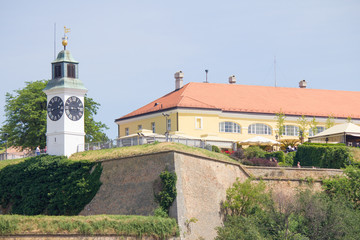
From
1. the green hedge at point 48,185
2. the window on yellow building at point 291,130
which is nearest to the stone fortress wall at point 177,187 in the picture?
the green hedge at point 48,185

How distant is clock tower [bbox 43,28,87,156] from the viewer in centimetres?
5325

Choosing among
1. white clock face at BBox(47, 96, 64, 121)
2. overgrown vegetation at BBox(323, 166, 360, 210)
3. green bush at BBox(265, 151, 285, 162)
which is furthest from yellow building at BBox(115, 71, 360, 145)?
overgrown vegetation at BBox(323, 166, 360, 210)

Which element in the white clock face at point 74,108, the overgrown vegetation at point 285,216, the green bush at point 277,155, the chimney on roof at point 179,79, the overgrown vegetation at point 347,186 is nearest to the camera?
the overgrown vegetation at point 285,216

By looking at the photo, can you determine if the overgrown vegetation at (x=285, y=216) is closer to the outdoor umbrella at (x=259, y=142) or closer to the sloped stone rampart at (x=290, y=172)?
the sloped stone rampart at (x=290, y=172)

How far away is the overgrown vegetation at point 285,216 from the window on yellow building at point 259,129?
16345 millimetres

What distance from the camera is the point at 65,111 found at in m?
53.5

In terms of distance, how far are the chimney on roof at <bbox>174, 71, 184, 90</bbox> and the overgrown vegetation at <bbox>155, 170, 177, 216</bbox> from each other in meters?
24.6

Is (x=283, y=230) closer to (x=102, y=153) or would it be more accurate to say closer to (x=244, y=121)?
(x=102, y=153)

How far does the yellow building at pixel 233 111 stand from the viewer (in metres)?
64.4

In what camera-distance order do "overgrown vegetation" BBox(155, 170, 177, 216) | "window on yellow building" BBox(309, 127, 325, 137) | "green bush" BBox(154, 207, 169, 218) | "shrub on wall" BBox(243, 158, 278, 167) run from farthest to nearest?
"window on yellow building" BBox(309, 127, 325, 137)
"shrub on wall" BBox(243, 158, 278, 167)
"overgrown vegetation" BBox(155, 170, 177, 216)
"green bush" BBox(154, 207, 169, 218)

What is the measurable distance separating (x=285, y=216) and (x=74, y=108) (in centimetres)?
1544

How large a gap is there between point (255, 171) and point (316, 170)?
429cm

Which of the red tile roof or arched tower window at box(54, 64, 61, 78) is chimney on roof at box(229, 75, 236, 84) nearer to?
the red tile roof

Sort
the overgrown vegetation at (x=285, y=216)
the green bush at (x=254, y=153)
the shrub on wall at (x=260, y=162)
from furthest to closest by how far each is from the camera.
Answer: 1. the green bush at (x=254, y=153)
2. the shrub on wall at (x=260, y=162)
3. the overgrown vegetation at (x=285, y=216)
